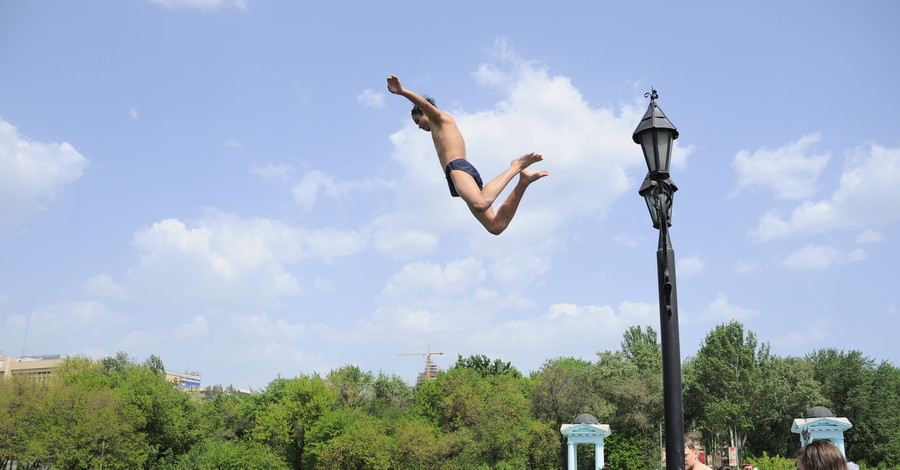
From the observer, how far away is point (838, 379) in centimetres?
5272

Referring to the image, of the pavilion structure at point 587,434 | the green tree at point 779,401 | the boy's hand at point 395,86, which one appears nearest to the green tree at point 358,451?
the pavilion structure at point 587,434

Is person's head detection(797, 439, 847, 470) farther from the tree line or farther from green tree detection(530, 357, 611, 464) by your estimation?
green tree detection(530, 357, 611, 464)

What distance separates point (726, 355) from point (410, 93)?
165ft

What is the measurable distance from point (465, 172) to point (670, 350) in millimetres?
2526

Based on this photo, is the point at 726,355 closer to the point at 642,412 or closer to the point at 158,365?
the point at 642,412

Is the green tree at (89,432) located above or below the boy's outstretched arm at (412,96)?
below

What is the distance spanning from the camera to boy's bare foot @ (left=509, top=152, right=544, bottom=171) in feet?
22.1

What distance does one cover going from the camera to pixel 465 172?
21.3 feet

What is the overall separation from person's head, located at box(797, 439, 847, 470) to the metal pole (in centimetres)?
93

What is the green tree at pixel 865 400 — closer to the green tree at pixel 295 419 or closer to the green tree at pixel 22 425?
the green tree at pixel 295 419

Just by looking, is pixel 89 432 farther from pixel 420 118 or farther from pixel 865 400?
pixel 865 400

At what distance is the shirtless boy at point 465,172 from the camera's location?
629 centimetres

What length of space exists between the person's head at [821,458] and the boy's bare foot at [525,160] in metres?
3.61

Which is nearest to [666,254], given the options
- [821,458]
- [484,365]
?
[821,458]
